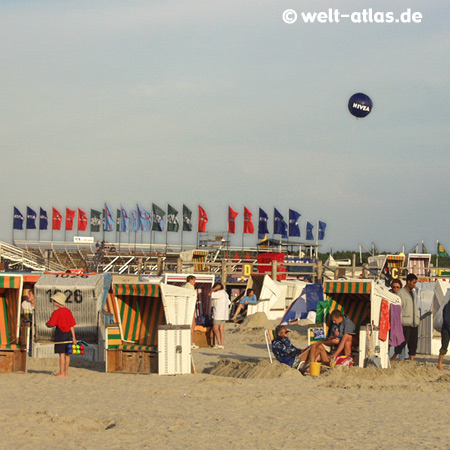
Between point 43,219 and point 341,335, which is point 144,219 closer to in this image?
point 43,219

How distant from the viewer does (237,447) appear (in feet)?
24.3

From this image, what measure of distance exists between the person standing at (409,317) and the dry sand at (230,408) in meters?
0.54

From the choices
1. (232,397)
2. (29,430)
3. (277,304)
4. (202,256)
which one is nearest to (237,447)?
(29,430)

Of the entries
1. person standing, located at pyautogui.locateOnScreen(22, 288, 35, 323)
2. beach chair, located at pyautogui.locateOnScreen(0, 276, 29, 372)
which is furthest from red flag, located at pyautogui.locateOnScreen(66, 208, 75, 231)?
beach chair, located at pyautogui.locateOnScreen(0, 276, 29, 372)

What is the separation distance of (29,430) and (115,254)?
41049mm

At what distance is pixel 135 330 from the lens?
14398 mm

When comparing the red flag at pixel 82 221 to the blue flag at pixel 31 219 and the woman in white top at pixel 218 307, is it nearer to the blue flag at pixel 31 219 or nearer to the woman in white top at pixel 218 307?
the blue flag at pixel 31 219

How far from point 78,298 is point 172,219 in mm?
42249

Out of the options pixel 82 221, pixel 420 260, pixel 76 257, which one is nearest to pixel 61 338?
pixel 420 260

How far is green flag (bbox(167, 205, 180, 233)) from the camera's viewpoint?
2229 inches

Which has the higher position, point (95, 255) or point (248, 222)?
point (248, 222)

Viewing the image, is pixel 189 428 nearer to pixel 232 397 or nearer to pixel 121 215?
pixel 232 397

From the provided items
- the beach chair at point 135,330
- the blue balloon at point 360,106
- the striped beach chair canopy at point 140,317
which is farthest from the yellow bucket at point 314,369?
the blue balloon at point 360,106

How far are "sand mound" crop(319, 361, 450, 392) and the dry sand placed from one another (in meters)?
0.02
